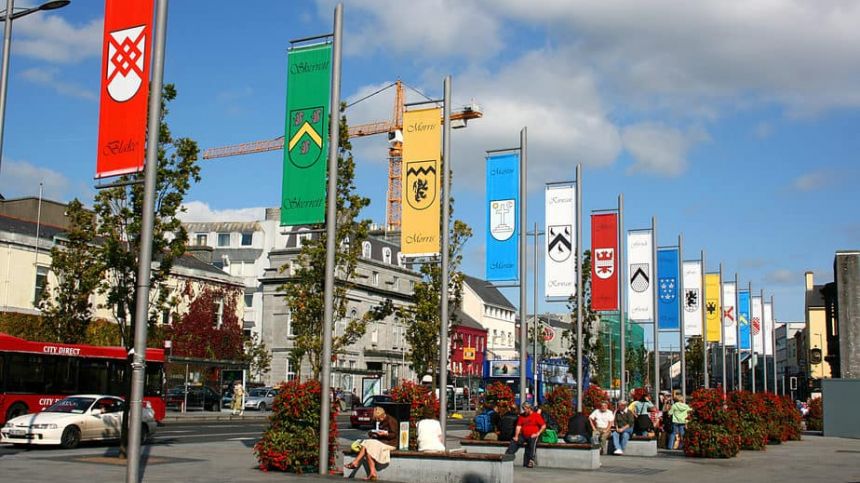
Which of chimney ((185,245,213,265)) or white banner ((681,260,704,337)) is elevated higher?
chimney ((185,245,213,265))

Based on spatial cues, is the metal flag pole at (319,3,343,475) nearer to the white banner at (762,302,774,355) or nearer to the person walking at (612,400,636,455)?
the person walking at (612,400,636,455)

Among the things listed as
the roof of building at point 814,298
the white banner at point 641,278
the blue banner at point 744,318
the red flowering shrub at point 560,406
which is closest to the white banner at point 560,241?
the red flowering shrub at point 560,406

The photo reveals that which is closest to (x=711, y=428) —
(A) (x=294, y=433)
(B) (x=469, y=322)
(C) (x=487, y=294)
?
(A) (x=294, y=433)

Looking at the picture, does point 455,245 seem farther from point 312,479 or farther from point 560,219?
point 312,479

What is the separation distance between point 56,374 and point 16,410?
194 cm

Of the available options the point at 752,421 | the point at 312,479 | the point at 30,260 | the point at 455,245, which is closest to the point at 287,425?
the point at 312,479

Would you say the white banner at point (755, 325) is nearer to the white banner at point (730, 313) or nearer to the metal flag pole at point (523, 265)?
the white banner at point (730, 313)

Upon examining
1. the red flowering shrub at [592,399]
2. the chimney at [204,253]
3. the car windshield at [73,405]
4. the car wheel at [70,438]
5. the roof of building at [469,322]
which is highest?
the chimney at [204,253]

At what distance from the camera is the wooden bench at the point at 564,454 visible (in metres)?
22.2

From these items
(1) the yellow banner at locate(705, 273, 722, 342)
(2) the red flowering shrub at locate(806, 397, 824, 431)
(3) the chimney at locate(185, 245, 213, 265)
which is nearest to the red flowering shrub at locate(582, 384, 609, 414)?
(1) the yellow banner at locate(705, 273, 722, 342)

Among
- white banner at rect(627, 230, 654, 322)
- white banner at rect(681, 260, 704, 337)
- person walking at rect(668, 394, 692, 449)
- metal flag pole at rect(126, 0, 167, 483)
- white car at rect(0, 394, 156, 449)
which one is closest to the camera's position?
metal flag pole at rect(126, 0, 167, 483)

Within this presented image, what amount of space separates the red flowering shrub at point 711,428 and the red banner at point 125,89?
1746cm

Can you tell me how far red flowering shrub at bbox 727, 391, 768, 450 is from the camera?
29281 mm

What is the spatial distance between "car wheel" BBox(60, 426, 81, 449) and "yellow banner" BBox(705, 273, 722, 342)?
100.0 feet
